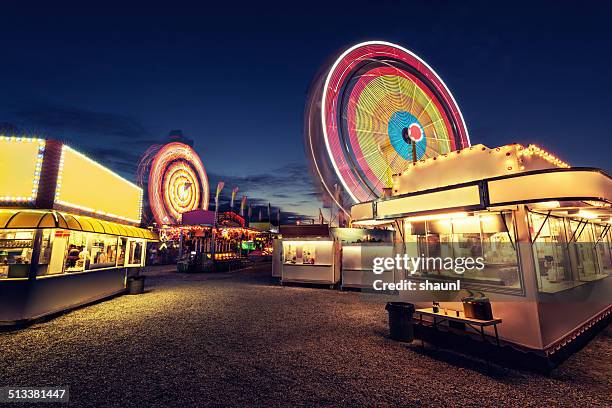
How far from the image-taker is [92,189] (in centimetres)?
1098

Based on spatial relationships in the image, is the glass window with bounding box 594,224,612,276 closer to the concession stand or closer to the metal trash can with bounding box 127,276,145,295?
the concession stand

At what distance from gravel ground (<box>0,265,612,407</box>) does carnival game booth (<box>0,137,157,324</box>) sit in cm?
117

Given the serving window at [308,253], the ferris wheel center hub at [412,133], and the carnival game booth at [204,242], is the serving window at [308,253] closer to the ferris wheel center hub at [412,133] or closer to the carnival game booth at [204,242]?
the ferris wheel center hub at [412,133]

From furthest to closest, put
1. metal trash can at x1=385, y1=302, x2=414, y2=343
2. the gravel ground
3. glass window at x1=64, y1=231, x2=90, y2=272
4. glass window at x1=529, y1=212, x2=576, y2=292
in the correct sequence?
glass window at x1=64, y1=231, x2=90, y2=272
metal trash can at x1=385, y1=302, x2=414, y2=343
glass window at x1=529, y1=212, x2=576, y2=292
the gravel ground

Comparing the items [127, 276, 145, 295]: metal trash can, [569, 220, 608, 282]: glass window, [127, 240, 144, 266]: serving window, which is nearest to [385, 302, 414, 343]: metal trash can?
[569, 220, 608, 282]: glass window

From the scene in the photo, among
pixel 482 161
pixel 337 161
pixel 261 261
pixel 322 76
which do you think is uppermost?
pixel 322 76

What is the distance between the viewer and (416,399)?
398cm

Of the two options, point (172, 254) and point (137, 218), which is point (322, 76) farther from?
point (172, 254)

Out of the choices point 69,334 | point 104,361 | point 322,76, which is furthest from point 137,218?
point 322,76

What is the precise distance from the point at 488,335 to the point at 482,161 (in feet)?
12.8

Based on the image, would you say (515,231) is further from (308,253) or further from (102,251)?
(102,251)

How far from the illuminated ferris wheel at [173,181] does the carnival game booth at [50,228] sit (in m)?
19.1

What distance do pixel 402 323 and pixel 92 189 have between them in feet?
40.7

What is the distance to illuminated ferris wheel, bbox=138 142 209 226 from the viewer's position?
98.1 feet
